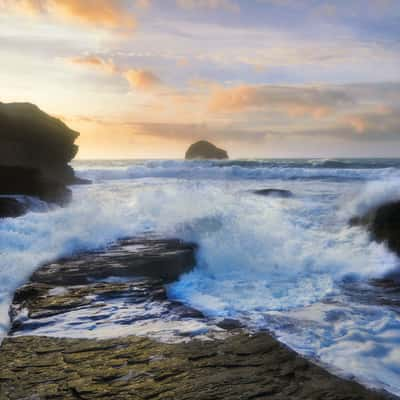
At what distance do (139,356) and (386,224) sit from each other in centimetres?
697

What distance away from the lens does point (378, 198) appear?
969 centimetres

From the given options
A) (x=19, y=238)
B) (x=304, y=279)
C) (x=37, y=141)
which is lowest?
(x=304, y=279)

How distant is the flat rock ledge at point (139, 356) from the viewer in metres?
2.45

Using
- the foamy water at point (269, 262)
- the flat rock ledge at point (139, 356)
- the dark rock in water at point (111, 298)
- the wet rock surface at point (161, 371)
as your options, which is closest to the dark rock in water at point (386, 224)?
the foamy water at point (269, 262)

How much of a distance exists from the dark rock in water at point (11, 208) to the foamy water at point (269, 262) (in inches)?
141

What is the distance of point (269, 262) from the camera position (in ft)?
22.1

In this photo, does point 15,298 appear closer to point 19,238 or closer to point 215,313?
point 215,313

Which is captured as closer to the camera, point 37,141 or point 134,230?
point 134,230

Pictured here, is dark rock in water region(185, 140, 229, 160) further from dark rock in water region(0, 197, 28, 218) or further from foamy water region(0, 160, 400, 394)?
foamy water region(0, 160, 400, 394)

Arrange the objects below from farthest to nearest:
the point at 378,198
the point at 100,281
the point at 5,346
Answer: the point at 378,198 < the point at 100,281 < the point at 5,346

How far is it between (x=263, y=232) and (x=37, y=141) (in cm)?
1549

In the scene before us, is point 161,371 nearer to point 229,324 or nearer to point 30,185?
point 229,324

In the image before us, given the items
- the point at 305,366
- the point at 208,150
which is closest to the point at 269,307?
the point at 305,366

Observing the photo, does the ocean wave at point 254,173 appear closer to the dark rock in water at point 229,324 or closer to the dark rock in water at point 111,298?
the dark rock in water at point 111,298
